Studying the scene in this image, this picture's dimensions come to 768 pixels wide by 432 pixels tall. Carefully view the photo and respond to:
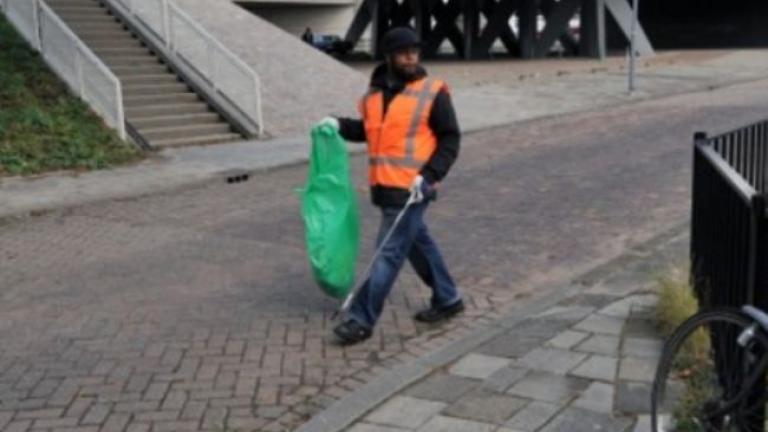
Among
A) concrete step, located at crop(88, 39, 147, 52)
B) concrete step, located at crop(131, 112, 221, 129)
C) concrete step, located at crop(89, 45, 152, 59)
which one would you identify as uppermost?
concrete step, located at crop(88, 39, 147, 52)

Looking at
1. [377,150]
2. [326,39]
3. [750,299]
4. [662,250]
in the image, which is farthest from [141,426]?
[326,39]

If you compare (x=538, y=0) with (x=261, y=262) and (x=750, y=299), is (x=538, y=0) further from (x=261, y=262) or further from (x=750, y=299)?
(x=750, y=299)

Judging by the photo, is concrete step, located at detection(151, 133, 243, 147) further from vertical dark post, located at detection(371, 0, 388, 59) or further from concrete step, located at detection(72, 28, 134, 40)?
vertical dark post, located at detection(371, 0, 388, 59)

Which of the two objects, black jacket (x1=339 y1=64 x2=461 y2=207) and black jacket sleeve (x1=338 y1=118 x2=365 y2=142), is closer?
black jacket (x1=339 y1=64 x2=461 y2=207)

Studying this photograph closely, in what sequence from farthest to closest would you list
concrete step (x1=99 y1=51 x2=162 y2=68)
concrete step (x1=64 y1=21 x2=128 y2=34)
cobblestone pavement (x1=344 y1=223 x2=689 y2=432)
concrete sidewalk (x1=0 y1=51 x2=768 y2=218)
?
1. concrete step (x1=64 y1=21 x2=128 y2=34)
2. concrete step (x1=99 y1=51 x2=162 y2=68)
3. concrete sidewalk (x1=0 y1=51 x2=768 y2=218)
4. cobblestone pavement (x1=344 y1=223 x2=689 y2=432)

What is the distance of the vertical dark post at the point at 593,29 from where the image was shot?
3678 centimetres

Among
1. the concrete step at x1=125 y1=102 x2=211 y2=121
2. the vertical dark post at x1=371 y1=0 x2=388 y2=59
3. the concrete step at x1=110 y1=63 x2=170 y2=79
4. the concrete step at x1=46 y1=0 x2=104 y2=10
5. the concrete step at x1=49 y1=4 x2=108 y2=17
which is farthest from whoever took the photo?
the vertical dark post at x1=371 y1=0 x2=388 y2=59

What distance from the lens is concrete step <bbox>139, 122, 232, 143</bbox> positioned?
591 inches

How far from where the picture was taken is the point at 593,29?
37.4 meters

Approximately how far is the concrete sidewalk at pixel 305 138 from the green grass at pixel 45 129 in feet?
1.60

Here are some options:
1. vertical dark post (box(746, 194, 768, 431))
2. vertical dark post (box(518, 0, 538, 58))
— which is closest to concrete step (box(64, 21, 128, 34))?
vertical dark post (box(746, 194, 768, 431))

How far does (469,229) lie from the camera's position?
8.77 meters

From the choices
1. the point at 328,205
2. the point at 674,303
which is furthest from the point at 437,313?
the point at 674,303

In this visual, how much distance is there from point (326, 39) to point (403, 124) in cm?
4186
